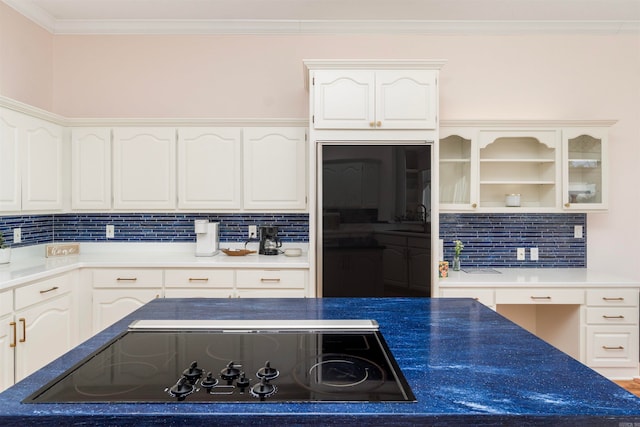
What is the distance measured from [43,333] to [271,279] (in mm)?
1523

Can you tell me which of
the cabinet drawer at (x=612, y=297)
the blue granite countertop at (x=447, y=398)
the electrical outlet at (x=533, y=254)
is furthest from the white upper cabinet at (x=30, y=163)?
the cabinet drawer at (x=612, y=297)

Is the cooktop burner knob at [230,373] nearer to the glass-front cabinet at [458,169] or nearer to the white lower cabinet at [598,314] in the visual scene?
the white lower cabinet at [598,314]

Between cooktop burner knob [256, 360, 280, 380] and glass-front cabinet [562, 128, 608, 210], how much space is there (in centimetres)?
308

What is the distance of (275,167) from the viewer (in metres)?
3.33

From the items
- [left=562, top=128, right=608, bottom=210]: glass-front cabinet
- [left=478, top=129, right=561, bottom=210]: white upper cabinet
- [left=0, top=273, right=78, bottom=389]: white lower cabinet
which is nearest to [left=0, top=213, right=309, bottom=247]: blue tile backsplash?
[left=0, top=273, right=78, bottom=389]: white lower cabinet

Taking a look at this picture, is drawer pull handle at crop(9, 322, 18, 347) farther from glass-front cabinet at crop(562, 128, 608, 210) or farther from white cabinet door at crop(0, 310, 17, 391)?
glass-front cabinet at crop(562, 128, 608, 210)

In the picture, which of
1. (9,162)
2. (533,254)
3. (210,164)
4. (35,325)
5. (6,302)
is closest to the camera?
(6,302)

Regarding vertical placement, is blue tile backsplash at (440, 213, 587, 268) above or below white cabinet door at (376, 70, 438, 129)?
below

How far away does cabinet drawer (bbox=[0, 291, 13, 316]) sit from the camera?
2314 mm

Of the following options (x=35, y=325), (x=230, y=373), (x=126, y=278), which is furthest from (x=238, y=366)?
(x=126, y=278)

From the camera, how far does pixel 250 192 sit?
3324mm

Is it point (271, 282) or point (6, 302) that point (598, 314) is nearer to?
point (271, 282)

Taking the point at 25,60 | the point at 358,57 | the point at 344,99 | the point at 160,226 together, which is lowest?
the point at 160,226

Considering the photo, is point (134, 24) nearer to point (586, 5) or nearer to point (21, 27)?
point (21, 27)
